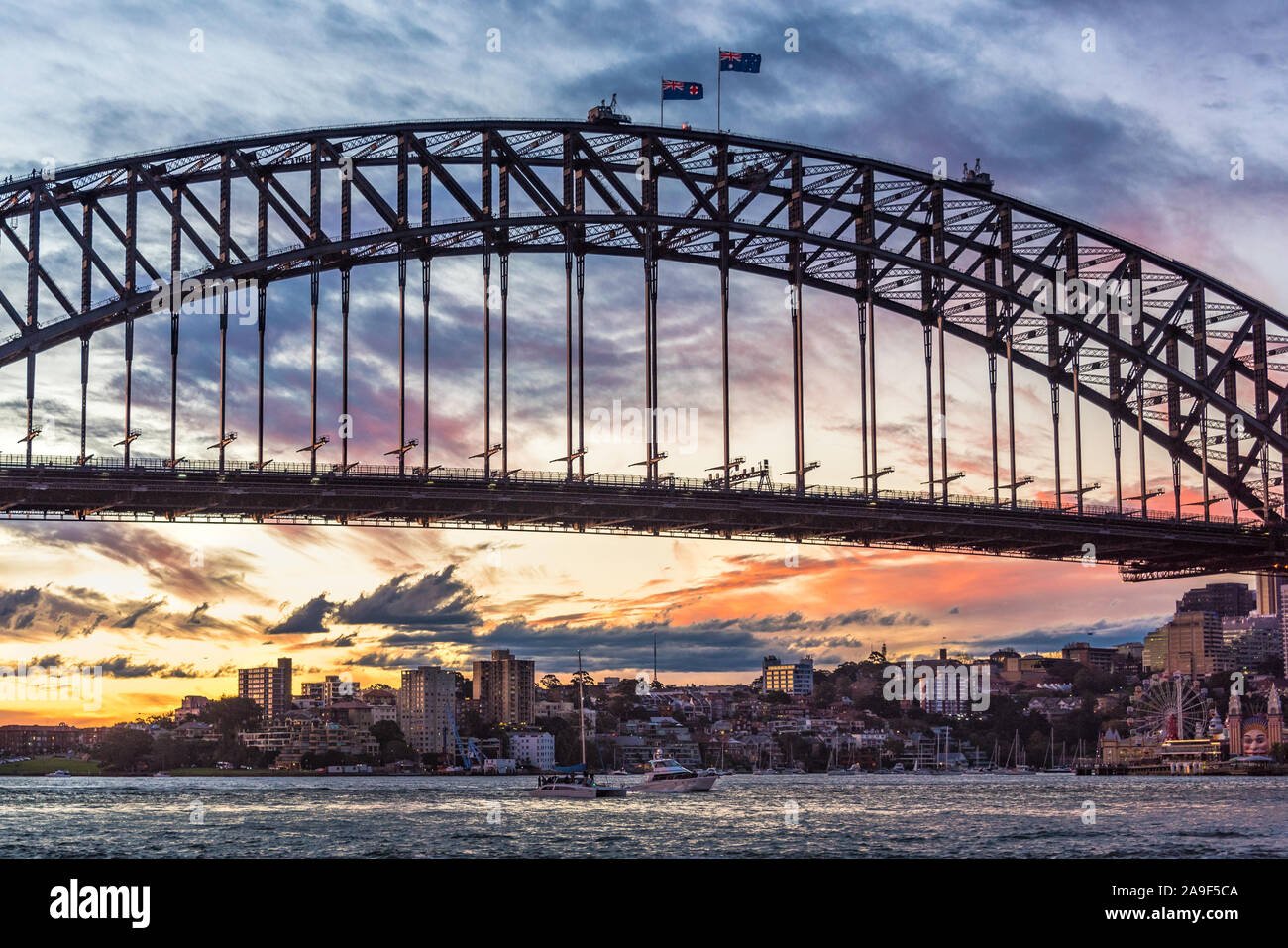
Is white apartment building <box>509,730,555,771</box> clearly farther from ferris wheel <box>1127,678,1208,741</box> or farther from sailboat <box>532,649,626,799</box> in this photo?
sailboat <box>532,649,626,799</box>

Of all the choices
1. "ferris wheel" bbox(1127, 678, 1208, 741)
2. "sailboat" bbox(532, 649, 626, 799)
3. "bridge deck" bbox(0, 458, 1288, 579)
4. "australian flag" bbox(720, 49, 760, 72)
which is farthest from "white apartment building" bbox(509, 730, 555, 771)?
"australian flag" bbox(720, 49, 760, 72)

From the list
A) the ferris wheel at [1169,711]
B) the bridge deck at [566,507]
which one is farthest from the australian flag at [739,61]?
the ferris wheel at [1169,711]

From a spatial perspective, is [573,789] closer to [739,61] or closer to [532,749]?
[739,61]

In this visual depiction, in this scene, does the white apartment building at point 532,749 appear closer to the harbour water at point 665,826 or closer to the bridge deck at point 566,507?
the harbour water at point 665,826

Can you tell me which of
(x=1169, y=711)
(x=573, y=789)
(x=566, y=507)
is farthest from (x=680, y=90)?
(x=1169, y=711)
